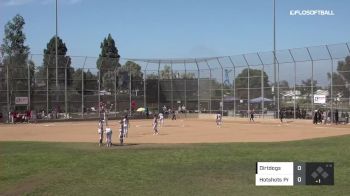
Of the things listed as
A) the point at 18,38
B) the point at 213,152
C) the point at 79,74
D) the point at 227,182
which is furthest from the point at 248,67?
the point at 227,182

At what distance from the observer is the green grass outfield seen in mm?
11828

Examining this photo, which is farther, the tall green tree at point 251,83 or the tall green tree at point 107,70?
the tall green tree at point 107,70

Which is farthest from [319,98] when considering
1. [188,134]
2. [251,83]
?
[188,134]

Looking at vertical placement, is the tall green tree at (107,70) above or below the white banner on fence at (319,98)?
above

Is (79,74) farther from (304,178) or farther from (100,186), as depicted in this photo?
(304,178)

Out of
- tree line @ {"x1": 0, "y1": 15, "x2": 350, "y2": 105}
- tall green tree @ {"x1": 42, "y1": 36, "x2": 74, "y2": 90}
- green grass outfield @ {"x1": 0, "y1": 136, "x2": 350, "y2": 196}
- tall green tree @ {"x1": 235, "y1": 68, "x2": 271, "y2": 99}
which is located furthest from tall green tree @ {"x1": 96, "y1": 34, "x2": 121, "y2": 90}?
green grass outfield @ {"x1": 0, "y1": 136, "x2": 350, "y2": 196}

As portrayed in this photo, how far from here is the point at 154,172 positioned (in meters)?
14.5

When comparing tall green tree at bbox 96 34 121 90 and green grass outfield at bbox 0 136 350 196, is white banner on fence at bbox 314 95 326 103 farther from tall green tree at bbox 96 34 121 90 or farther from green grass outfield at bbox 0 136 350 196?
green grass outfield at bbox 0 136 350 196

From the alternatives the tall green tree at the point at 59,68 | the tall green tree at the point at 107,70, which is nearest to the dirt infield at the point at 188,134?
the tall green tree at the point at 59,68

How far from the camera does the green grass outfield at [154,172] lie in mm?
11828

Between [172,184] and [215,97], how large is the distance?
51060 millimetres

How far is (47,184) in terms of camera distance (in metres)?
12.9
